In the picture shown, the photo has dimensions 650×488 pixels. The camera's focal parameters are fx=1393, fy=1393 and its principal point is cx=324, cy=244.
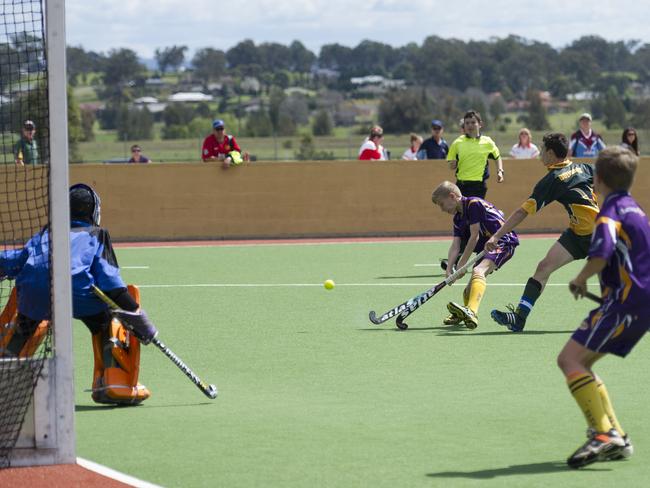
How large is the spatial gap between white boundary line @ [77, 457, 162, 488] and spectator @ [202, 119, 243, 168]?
15.1 meters

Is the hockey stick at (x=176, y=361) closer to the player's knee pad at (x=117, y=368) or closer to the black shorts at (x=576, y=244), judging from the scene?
the player's knee pad at (x=117, y=368)

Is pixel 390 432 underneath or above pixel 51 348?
underneath

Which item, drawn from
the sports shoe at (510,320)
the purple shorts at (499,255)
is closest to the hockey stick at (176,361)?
the sports shoe at (510,320)

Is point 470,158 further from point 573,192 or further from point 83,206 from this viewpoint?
point 83,206

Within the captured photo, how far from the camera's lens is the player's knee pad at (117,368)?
27.1ft

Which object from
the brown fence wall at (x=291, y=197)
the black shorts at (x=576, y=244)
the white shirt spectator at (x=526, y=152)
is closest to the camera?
the black shorts at (x=576, y=244)

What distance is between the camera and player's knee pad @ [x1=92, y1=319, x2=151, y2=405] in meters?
8.27

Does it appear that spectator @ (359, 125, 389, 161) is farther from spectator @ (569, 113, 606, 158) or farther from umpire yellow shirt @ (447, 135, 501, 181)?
umpire yellow shirt @ (447, 135, 501, 181)

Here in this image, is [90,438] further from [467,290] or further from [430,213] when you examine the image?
[430,213]

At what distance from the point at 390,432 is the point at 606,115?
260ft

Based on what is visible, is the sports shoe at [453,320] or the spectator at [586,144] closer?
the sports shoe at [453,320]

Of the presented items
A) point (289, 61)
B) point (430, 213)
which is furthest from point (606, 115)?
point (289, 61)

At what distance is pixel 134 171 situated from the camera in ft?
71.8

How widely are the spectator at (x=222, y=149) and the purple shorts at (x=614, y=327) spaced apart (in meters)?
15.5
